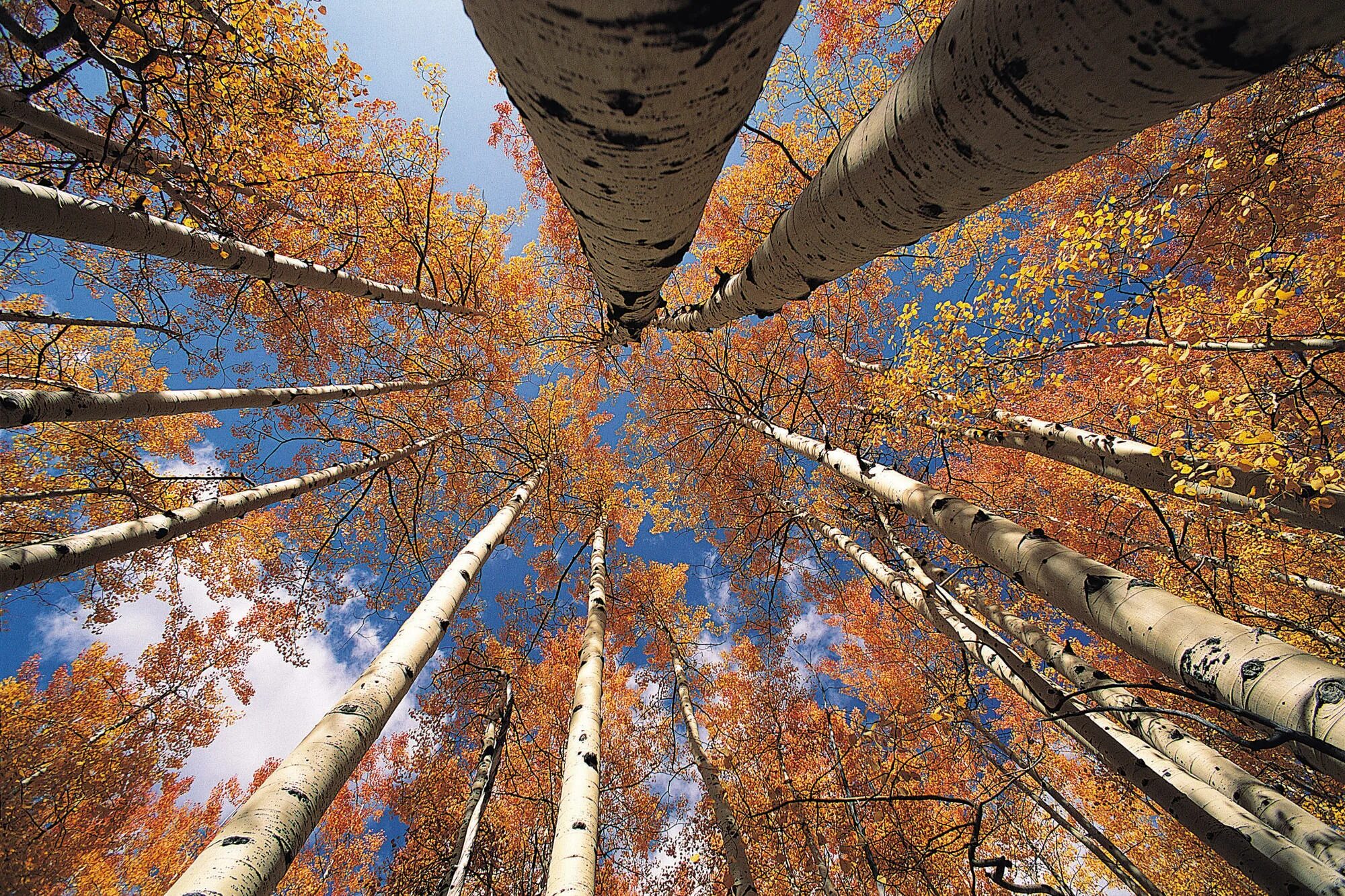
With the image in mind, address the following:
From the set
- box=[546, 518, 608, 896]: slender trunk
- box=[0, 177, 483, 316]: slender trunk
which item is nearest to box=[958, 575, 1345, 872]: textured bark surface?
box=[546, 518, 608, 896]: slender trunk

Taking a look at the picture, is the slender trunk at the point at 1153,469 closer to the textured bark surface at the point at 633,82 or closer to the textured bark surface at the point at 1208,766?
the textured bark surface at the point at 1208,766

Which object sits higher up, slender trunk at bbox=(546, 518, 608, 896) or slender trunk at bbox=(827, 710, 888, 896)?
slender trunk at bbox=(546, 518, 608, 896)

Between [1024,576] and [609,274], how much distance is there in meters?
2.44

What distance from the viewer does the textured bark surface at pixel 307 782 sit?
157cm

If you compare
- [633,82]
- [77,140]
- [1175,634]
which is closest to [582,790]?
[1175,634]

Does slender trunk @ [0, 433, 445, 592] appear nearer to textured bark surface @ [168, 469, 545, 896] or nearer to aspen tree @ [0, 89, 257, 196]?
textured bark surface @ [168, 469, 545, 896]

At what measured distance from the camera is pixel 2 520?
6312mm

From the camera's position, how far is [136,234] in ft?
9.55

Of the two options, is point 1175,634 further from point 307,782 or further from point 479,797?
point 479,797

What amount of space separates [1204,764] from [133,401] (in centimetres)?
845

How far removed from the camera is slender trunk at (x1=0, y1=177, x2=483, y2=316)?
2.54m

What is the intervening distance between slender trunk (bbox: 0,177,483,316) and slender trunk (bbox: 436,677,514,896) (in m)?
5.16

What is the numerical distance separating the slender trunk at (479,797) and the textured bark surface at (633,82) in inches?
239

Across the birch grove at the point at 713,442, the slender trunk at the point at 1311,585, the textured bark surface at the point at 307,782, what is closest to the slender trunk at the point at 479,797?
the birch grove at the point at 713,442
